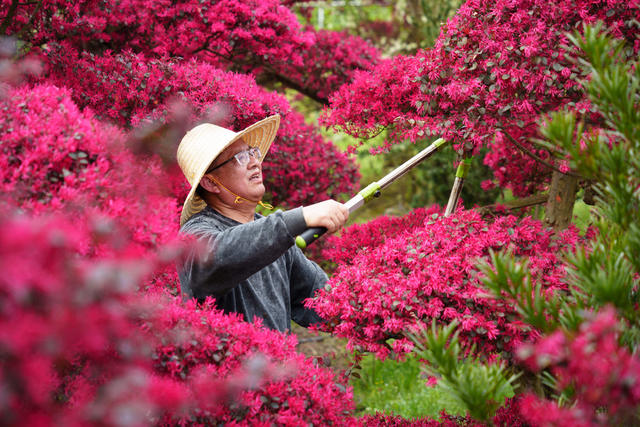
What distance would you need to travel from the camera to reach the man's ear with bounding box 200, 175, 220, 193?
273 cm

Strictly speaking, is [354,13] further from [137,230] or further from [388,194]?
[137,230]

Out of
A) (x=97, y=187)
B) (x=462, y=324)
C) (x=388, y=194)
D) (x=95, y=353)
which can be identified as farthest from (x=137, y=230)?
(x=388, y=194)

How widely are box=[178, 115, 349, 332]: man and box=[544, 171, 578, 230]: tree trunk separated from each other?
1.34m

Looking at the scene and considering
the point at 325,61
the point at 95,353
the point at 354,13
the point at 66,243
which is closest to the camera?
the point at 66,243

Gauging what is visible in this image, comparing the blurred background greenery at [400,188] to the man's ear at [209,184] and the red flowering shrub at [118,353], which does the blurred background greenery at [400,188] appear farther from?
the man's ear at [209,184]

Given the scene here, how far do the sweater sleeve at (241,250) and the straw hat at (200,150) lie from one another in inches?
16.2

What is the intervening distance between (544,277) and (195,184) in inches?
62.9

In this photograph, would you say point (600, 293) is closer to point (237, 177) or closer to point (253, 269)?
point (253, 269)

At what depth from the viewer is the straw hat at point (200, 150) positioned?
2582 mm

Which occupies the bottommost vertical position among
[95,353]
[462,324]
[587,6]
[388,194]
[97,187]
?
[388,194]

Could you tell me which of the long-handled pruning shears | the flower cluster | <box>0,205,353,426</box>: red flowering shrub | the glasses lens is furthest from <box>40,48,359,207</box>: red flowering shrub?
the flower cluster

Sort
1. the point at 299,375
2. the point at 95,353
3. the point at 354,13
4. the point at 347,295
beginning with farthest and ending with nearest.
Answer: the point at 354,13
the point at 347,295
the point at 299,375
the point at 95,353

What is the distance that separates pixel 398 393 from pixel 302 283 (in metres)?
1.87

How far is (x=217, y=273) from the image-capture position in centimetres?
226
